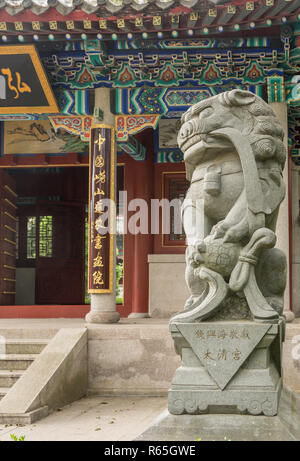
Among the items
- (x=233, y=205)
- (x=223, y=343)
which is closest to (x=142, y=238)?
(x=233, y=205)

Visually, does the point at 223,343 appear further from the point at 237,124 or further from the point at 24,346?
the point at 24,346

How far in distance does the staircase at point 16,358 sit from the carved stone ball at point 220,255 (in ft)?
10.9

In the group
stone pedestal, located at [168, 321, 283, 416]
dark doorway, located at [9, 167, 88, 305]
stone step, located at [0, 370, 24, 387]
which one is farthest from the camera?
dark doorway, located at [9, 167, 88, 305]

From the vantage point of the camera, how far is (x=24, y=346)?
23.7 feet

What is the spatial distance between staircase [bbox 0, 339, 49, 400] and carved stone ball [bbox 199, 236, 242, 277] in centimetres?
333

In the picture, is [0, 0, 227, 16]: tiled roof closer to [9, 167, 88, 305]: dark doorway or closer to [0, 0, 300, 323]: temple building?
[0, 0, 300, 323]: temple building

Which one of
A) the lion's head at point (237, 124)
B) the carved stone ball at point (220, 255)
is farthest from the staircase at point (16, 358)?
the lion's head at point (237, 124)

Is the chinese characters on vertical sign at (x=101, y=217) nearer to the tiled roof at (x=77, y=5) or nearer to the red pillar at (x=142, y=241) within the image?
the tiled roof at (x=77, y=5)

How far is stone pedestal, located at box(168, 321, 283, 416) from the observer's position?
12.0ft

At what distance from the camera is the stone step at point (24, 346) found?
7.20m

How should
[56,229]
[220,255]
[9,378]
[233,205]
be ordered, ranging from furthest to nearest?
[56,229]
[9,378]
[233,205]
[220,255]

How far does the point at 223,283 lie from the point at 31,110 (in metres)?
5.35

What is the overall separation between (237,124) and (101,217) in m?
4.07

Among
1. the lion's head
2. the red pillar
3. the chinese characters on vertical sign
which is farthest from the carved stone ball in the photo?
the red pillar
